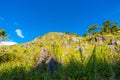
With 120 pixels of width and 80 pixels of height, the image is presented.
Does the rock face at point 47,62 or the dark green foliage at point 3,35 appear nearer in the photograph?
the rock face at point 47,62

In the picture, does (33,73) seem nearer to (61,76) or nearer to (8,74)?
(8,74)

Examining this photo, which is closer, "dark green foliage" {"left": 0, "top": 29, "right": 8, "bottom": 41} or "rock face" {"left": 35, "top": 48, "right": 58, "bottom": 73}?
"rock face" {"left": 35, "top": 48, "right": 58, "bottom": 73}

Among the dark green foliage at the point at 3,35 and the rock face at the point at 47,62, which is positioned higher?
the dark green foliage at the point at 3,35

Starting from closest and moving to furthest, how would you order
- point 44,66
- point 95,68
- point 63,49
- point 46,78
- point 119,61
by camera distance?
point 95,68 → point 46,78 → point 44,66 → point 119,61 → point 63,49

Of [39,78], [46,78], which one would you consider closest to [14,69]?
[39,78]

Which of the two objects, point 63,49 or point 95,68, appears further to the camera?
point 63,49

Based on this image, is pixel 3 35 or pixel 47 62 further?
pixel 3 35

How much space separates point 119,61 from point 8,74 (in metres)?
4.12

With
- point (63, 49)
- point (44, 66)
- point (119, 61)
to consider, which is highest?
point (63, 49)

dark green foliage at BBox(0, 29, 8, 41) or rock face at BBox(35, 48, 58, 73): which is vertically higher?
dark green foliage at BBox(0, 29, 8, 41)

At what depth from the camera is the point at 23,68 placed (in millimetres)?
7035

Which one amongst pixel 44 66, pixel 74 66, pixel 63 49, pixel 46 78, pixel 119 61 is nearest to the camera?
pixel 46 78

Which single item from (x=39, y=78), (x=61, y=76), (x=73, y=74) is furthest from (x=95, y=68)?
(x=39, y=78)

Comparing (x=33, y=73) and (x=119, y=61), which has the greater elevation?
(x=119, y=61)
